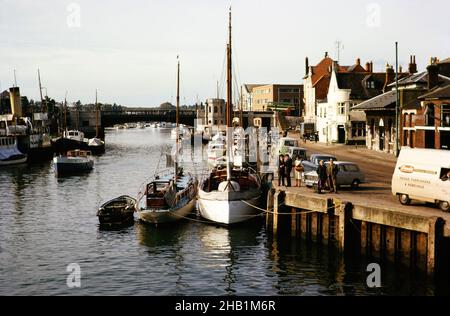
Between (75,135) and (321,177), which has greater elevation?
(75,135)

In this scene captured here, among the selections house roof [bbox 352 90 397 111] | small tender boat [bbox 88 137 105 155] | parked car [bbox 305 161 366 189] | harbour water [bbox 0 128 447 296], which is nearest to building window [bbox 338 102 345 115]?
house roof [bbox 352 90 397 111]

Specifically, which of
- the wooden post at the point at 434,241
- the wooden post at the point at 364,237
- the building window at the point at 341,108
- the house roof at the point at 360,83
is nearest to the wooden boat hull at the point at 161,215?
the wooden post at the point at 364,237

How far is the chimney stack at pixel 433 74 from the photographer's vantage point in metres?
53.4

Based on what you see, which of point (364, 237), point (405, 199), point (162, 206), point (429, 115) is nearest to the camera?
point (364, 237)

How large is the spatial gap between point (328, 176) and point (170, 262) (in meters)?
11.3

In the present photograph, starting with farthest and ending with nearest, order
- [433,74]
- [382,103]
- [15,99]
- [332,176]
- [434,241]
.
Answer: [15,99] < [382,103] < [433,74] < [332,176] < [434,241]

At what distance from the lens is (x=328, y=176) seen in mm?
34375

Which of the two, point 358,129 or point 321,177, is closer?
point 321,177

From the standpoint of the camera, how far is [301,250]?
30.8m

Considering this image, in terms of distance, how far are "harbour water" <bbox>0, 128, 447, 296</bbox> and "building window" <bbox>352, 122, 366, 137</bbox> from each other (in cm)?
4652

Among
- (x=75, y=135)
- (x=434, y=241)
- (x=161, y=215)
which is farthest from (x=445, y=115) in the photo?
(x=75, y=135)

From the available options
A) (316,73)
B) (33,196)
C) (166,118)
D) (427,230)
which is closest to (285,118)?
(316,73)

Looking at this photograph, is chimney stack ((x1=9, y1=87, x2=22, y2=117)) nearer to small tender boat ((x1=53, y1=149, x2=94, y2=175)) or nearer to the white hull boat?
small tender boat ((x1=53, y1=149, x2=94, y2=175))

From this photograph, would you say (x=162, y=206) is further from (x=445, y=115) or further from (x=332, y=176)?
(x=445, y=115)
